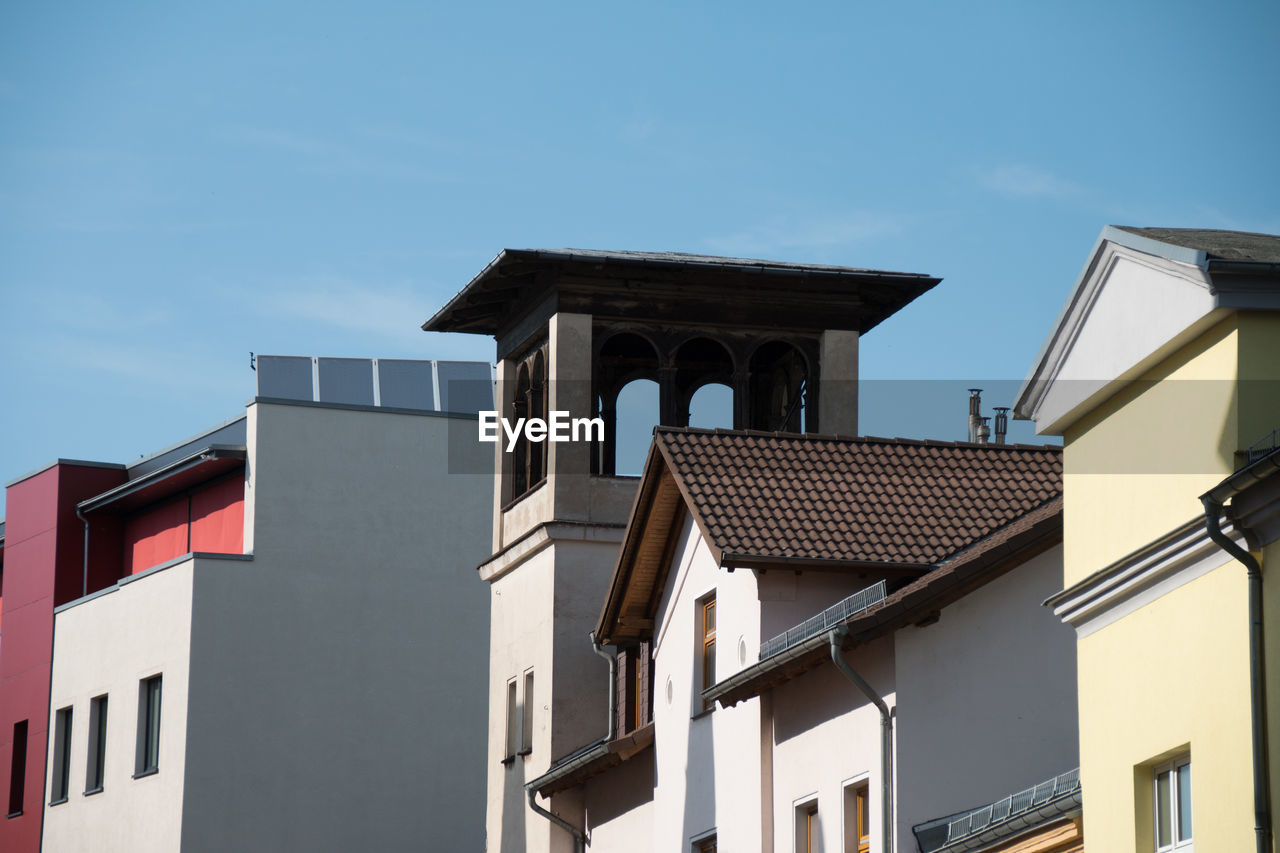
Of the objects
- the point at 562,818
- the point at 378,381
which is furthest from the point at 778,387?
the point at 378,381

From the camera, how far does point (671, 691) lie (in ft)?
87.6

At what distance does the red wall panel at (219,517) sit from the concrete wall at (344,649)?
5.87ft

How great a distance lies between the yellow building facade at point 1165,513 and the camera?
13094 mm

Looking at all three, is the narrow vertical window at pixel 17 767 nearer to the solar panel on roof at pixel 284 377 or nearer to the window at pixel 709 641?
the solar panel on roof at pixel 284 377

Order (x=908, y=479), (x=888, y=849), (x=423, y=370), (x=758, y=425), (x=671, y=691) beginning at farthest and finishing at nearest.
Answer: (x=423, y=370) < (x=758, y=425) < (x=671, y=691) < (x=908, y=479) < (x=888, y=849)

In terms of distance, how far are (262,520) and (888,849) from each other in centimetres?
2220

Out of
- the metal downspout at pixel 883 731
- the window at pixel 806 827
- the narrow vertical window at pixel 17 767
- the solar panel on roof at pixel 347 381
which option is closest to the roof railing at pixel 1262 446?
the metal downspout at pixel 883 731

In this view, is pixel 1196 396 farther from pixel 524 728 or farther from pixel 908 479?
pixel 524 728

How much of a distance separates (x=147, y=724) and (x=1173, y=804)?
2948 cm

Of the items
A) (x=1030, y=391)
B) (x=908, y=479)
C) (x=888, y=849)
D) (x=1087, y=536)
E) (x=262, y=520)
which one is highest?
(x=262, y=520)

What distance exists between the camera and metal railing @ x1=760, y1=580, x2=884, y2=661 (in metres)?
21.3

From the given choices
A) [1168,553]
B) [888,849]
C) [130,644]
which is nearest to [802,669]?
[888,849]

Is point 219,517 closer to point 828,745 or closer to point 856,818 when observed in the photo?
point 828,745

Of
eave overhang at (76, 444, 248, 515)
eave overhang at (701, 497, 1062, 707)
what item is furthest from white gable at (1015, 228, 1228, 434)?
eave overhang at (76, 444, 248, 515)
